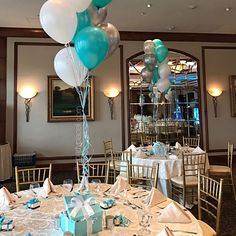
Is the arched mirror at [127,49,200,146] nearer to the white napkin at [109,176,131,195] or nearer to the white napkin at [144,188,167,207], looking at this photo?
the white napkin at [109,176,131,195]

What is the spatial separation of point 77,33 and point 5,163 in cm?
434

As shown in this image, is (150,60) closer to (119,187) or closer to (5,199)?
(119,187)

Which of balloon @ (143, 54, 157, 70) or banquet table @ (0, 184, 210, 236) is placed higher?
balloon @ (143, 54, 157, 70)

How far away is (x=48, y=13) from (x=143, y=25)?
4580 mm

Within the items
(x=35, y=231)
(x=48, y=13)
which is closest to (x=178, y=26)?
(x=48, y=13)

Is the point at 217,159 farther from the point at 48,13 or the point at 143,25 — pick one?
the point at 48,13

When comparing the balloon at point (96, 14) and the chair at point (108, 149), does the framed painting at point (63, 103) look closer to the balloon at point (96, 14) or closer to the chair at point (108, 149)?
the chair at point (108, 149)

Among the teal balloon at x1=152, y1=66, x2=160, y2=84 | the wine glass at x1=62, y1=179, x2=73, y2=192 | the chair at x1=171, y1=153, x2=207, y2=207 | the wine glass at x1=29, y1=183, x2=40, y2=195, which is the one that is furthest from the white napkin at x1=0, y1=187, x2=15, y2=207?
Result: the teal balloon at x1=152, y1=66, x2=160, y2=84

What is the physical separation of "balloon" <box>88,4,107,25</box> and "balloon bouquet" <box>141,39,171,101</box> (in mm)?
2392

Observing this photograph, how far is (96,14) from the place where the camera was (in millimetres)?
2699

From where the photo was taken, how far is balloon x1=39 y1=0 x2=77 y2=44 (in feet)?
7.40

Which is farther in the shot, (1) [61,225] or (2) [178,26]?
(2) [178,26]

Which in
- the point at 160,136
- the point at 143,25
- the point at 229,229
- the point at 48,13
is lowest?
the point at 229,229

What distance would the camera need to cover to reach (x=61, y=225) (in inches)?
66.6
